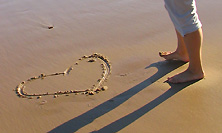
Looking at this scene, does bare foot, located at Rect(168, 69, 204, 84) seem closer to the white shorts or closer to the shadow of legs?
the shadow of legs

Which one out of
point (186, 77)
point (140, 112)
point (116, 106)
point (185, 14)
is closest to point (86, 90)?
point (116, 106)

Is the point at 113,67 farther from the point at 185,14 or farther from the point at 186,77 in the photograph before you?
the point at 185,14

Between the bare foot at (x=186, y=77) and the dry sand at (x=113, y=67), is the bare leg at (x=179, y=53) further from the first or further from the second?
the bare foot at (x=186, y=77)

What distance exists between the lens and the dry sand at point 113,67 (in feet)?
6.39

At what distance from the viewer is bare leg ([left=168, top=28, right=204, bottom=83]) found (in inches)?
83.9

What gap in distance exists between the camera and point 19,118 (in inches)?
82.4

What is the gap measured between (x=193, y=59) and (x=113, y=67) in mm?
707

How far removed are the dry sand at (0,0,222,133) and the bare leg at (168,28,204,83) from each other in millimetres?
58

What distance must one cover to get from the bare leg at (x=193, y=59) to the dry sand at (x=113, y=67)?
6 cm

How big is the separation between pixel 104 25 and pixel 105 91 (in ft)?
4.20

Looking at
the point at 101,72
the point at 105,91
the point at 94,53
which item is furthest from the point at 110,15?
the point at 105,91

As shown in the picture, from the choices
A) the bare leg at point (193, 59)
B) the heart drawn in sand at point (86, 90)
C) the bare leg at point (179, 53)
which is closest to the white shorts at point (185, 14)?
the bare leg at point (193, 59)

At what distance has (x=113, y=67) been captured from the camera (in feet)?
8.45

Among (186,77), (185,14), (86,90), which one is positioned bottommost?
(86,90)
